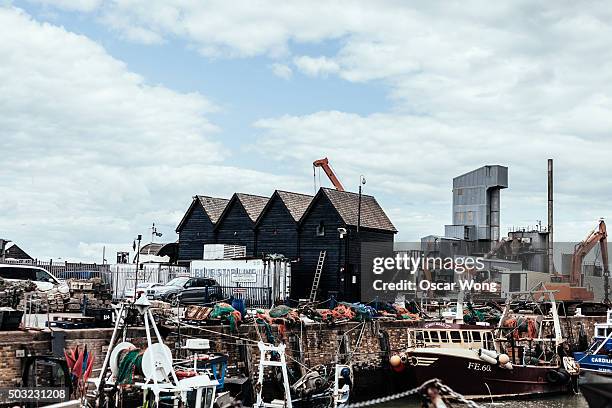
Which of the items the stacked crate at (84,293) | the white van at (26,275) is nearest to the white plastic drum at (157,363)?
the stacked crate at (84,293)

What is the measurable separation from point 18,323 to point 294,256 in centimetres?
3399

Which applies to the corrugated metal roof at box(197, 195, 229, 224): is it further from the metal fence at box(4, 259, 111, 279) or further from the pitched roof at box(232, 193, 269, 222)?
the metal fence at box(4, 259, 111, 279)

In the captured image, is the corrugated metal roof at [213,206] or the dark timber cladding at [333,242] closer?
the dark timber cladding at [333,242]

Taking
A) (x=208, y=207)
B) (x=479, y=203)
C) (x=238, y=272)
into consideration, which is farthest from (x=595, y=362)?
(x=479, y=203)

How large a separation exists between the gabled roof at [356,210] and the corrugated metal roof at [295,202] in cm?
146

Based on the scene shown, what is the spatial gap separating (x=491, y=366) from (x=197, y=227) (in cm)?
3330

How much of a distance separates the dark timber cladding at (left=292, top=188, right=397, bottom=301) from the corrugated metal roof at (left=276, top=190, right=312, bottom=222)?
1.34 metres

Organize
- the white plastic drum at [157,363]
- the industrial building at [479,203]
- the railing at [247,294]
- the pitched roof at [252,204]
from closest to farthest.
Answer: the white plastic drum at [157,363], the railing at [247,294], the pitched roof at [252,204], the industrial building at [479,203]

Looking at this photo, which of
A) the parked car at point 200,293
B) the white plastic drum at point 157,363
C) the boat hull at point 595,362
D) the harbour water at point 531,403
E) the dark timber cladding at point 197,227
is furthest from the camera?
the dark timber cladding at point 197,227

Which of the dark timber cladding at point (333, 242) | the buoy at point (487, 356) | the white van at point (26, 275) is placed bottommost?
the buoy at point (487, 356)

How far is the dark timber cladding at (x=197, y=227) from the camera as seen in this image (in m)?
60.5

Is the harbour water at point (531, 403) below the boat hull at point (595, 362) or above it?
below

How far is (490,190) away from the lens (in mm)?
81625

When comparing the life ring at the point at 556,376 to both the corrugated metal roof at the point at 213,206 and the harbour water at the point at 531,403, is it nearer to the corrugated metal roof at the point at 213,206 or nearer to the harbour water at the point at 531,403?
the harbour water at the point at 531,403
